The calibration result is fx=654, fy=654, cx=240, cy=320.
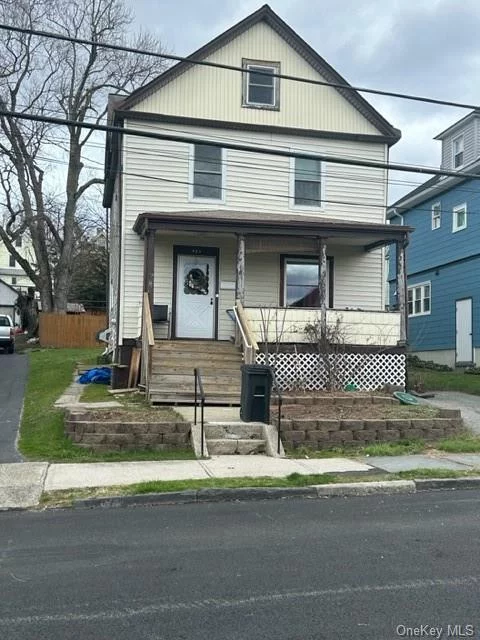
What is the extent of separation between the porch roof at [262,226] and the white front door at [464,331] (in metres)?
9.46

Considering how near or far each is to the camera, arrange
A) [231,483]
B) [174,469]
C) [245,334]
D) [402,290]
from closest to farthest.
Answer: [231,483], [174,469], [245,334], [402,290]

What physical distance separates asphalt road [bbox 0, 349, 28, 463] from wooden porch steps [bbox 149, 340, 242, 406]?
8.90ft

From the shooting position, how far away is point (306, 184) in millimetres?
17922

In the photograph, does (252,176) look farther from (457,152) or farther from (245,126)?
(457,152)

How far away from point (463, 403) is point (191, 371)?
6750 mm

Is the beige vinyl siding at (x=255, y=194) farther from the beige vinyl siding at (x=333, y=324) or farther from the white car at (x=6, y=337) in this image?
the white car at (x=6, y=337)

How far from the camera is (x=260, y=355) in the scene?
1482 centimetres

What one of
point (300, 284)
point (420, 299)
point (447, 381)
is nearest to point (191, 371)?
point (300, 284)

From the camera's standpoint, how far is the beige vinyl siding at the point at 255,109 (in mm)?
17172

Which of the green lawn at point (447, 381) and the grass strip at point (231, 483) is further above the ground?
the green lawn at point (447, 381)

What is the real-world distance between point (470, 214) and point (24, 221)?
24.0 metres

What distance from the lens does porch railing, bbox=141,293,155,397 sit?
13122mm

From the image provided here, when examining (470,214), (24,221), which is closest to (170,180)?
(470,214)

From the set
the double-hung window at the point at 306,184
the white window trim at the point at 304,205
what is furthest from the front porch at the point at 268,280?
the double-hung window at the point at 306,184
